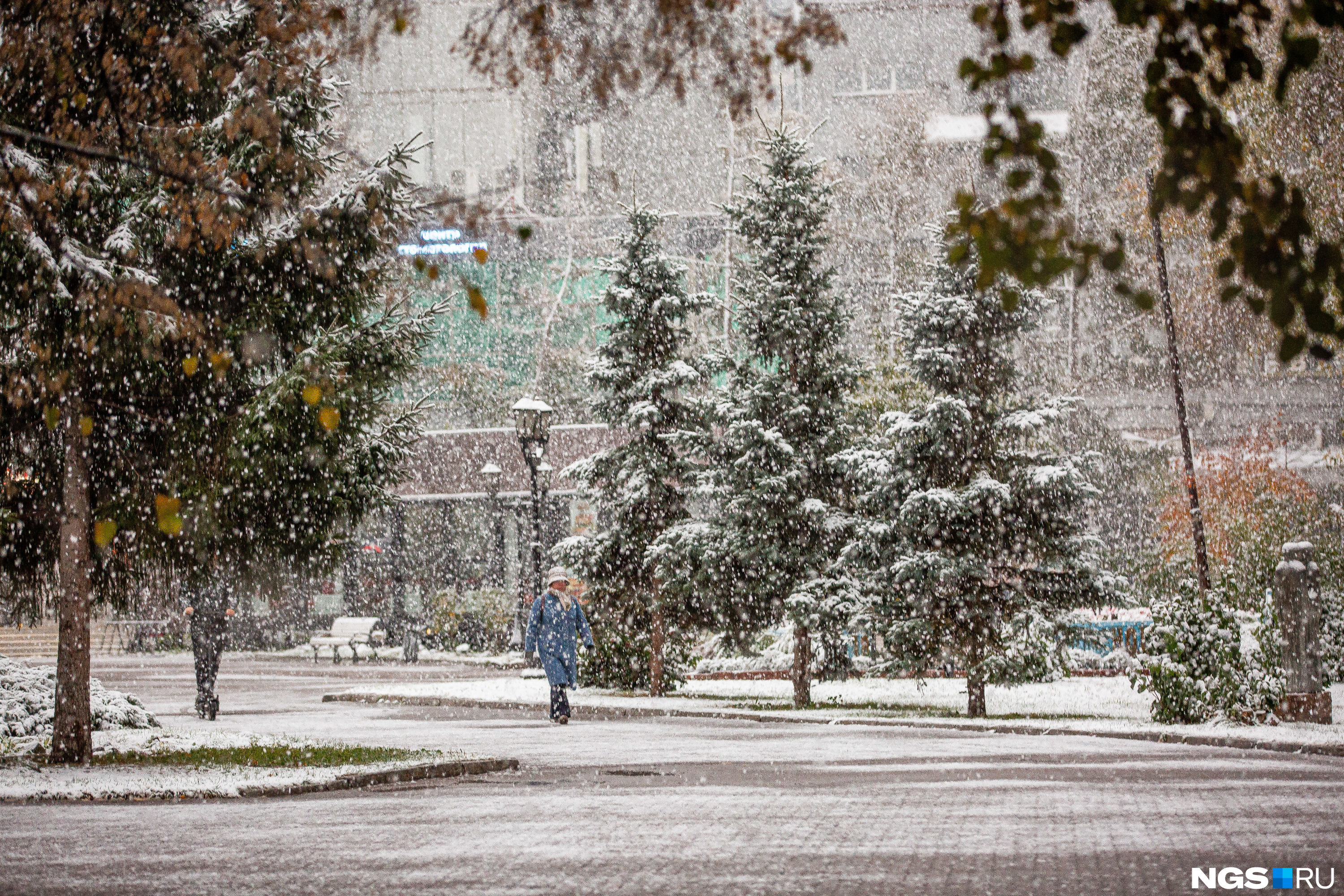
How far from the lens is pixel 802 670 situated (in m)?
23.9

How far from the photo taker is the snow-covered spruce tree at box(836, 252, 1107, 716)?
20.5 m

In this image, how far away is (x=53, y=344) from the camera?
1316 cm

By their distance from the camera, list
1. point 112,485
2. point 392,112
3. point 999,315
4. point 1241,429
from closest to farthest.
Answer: point 112,485 → point 999,315 → point 1241,429 → point 392,112

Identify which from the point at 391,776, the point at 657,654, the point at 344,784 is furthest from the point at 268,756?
the point at 657,654

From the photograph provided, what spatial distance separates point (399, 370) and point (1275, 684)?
10.6 m

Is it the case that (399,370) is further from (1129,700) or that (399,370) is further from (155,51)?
(1129,700)

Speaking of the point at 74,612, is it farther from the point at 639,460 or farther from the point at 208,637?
the point at 639,460

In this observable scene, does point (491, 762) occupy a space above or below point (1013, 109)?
below

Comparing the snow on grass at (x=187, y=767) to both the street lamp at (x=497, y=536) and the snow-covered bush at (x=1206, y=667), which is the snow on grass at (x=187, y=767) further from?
the street lamp at (x=497, y=536)

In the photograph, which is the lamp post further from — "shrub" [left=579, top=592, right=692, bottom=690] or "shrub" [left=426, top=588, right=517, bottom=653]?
"shrub" [left=426, top=588, right=517, bottom=653]

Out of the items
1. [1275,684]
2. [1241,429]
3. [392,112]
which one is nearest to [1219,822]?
[1275,684]

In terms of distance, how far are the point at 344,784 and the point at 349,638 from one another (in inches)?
1337

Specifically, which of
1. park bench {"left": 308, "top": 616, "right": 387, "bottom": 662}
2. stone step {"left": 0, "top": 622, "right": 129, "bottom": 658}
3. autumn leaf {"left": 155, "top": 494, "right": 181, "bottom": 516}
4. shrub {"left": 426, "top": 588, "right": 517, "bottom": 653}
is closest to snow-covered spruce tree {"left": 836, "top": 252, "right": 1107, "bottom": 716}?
autumn leaf {"left": 155, "top": 494, "right": 181, "bottom": 516}

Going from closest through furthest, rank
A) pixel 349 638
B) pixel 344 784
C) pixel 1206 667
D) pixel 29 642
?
pixel 344 784 < pixel 1206 667 < pixel 349 638 < pixel 29 642
